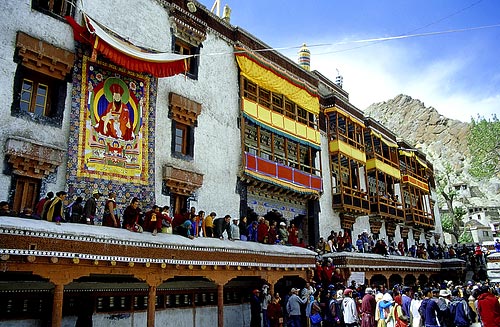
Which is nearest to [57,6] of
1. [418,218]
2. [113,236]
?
[113,236]

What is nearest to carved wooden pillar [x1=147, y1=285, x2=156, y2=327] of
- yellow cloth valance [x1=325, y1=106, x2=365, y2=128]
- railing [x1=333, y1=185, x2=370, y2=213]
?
railing [x1=333, y1=185, x2=370, y2=213]

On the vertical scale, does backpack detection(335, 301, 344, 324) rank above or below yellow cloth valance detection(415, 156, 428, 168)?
below

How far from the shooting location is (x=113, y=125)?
1283 cm

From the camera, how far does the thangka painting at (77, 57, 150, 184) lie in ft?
40.0

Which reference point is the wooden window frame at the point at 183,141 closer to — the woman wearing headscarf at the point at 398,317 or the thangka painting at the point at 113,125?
the thangka painting at the point at 113,125

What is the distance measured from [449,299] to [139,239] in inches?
338

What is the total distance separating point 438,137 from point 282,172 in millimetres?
72481

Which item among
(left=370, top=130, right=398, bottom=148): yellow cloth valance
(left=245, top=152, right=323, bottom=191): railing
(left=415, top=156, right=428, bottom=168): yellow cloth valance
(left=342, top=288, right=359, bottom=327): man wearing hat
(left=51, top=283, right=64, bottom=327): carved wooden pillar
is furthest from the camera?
(left=415, top=156, right=428, bottom=168): yellow cloth valance

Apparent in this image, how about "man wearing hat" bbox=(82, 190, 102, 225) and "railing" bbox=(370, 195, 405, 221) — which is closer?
"man wearing hat" bbox=(82, 190, 102, 225)

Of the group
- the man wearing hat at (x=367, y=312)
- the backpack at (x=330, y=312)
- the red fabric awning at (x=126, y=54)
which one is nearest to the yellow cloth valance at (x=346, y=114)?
the red fabric awning at (x=126, y=54)

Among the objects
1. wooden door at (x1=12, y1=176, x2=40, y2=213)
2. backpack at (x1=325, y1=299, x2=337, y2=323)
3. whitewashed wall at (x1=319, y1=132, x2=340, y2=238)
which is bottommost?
backpack at (x1=325, y1=299, x2=337, y2=323)

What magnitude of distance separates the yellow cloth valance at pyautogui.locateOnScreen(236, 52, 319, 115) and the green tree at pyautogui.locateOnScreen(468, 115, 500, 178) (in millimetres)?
24088

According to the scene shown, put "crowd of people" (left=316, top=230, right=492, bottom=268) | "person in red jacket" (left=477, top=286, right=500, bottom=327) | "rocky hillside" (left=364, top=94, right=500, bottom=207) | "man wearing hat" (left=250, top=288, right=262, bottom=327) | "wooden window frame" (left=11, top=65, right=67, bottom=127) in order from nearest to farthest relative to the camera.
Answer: "person in red jacket" (left=477, top=286, right=500, bottom=327) < "wooden window frame" (left=11, top=65, right=67, bottom=127) < "man wearing hat" (left=250, top=288, right=262, bottom=327) < "crowd of people" (left=316, top=230, right=492, bottom=268) < "rocky hillside" (left=364, top=94, right=500, bottom=207)

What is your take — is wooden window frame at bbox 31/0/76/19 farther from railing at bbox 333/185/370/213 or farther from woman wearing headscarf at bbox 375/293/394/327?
railing at bbox 333/185/370/213
